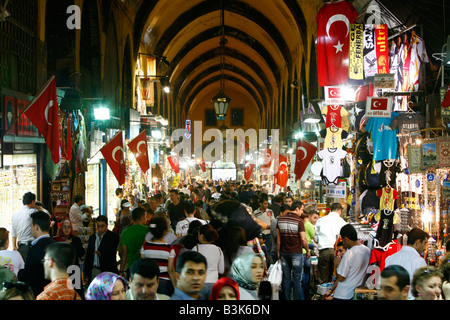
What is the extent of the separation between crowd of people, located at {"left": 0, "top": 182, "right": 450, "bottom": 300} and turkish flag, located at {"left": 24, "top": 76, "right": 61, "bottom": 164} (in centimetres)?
99

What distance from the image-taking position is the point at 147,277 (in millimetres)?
3299

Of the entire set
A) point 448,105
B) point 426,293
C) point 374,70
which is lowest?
point 426,293

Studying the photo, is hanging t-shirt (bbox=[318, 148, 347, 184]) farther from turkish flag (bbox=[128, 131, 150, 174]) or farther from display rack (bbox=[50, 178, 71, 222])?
display rack (bbox=[50, 178, 71, 222])

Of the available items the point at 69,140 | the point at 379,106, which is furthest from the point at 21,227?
the point at 379,106

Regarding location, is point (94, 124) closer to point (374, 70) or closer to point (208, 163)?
point (374, 70)

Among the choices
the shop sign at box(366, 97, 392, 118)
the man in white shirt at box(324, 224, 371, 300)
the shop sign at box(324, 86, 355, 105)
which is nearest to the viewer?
the man in white shirt at box(324, 224, 371, 300)

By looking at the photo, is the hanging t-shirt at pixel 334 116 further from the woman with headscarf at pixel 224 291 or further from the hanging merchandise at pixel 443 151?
the woman with headscarf at pixel 224 291

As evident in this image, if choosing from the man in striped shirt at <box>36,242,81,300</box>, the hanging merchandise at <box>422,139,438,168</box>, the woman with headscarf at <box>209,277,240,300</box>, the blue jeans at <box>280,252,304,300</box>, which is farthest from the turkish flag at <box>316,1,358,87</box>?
the man in striped shirt at <box>36,242,81,300</box>

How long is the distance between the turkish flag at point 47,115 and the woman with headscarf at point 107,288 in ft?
11.7

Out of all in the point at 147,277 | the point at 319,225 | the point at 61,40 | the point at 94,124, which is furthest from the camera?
the point at 94,124

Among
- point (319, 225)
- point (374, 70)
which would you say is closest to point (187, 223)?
point (319, 225)

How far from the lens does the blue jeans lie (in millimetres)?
6836

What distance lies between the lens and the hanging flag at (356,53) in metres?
9.14

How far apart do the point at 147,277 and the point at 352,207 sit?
8786 mm
